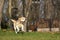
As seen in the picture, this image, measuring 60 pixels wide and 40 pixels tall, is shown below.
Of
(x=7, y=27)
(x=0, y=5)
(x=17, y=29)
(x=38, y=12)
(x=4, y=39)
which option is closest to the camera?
(x=4, y=39)

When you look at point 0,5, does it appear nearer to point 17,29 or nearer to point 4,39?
point 17,29

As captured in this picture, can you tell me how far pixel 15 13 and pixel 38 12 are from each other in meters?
2.33

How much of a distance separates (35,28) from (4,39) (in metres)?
6.06

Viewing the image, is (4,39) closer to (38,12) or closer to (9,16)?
(9,16)

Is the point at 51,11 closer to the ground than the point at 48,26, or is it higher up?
higher up

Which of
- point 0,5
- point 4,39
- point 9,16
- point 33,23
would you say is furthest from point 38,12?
point 4,39

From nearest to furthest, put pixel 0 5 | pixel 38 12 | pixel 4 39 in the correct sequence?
pixel 4 39 < pixel 0 5 < pixel 38 12

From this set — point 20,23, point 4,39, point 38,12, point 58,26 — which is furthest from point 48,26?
point 4,39

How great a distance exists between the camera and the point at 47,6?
55.0 feet

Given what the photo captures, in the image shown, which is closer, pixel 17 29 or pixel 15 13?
pixel 17 29

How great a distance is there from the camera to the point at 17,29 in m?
13.5

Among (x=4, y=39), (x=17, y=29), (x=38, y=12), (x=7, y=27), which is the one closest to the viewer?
(x=4, y=39)

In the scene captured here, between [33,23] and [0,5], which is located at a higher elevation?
[0,5]

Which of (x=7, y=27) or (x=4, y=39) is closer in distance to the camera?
(x=4, y=39)
